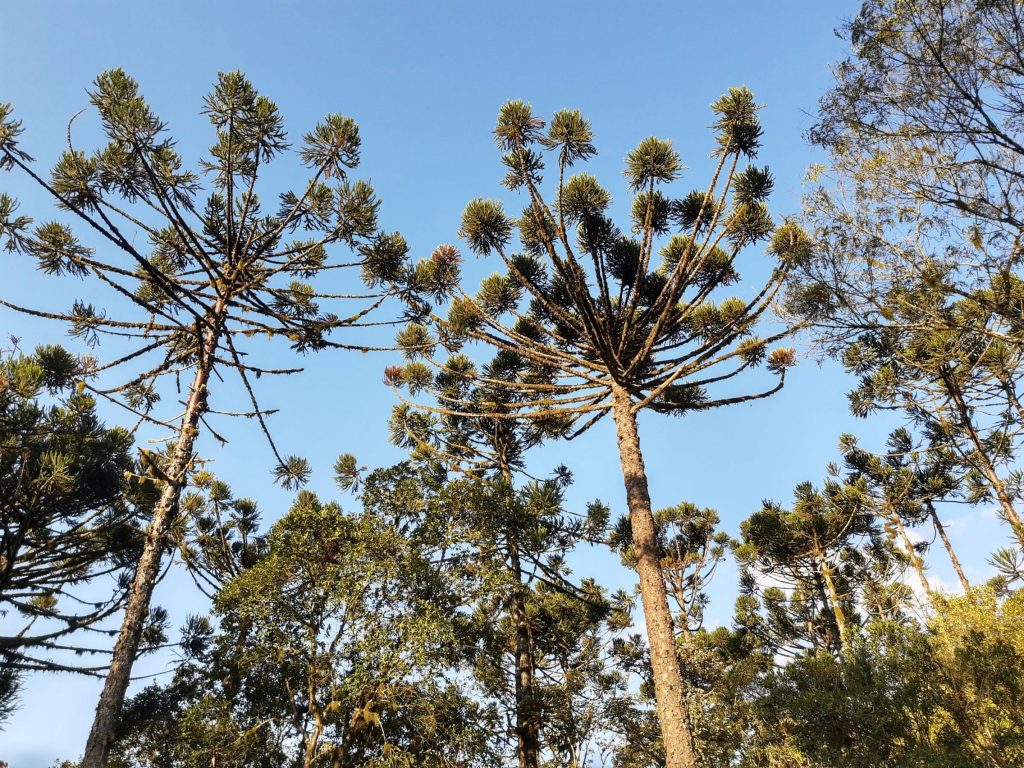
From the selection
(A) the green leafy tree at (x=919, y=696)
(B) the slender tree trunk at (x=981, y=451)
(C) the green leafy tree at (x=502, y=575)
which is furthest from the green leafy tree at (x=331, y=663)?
(B) the slender tree trunk at (x=981, y=451)

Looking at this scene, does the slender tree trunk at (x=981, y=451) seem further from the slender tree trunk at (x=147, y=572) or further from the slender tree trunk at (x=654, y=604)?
the slender tree trunk at (x=147, y=572)

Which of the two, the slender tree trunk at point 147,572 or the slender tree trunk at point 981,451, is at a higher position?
the slender tree trunk at point 981,451

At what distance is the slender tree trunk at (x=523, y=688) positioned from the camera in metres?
8.58

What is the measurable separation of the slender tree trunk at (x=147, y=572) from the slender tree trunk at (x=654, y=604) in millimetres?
4728

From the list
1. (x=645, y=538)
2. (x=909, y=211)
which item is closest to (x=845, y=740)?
(x=645, y=538)

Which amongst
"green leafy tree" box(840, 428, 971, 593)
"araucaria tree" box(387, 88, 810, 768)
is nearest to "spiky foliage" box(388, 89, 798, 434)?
"araucaria tree" box(387, 88, 810, 768)

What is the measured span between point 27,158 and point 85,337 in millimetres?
2679

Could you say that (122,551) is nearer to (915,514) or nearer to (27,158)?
(27,158)

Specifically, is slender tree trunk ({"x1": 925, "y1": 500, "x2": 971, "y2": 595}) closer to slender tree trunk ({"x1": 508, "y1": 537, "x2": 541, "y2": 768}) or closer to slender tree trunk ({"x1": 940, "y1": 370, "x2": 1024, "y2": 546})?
slender tree trunk ({"x1": 940, "y1": 370, "x2": 1024, "y2": 546})

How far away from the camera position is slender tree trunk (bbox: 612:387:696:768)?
5738 mm

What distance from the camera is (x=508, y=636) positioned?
33.2 ft

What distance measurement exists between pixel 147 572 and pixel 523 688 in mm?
6296

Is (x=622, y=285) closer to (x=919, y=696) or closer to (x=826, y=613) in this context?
(x=919, y=696)

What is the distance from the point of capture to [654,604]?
6.62 metres
